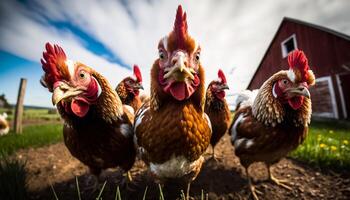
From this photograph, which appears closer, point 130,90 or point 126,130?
point 126,130

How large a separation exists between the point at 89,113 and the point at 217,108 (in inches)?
101

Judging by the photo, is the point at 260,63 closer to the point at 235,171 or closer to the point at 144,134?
the point at 235,171

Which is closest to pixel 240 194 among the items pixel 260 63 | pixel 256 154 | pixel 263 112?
pixel 256 154

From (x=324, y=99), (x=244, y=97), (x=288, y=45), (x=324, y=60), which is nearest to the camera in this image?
(x=244, y=97)

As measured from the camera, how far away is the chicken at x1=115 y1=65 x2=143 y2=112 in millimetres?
4184

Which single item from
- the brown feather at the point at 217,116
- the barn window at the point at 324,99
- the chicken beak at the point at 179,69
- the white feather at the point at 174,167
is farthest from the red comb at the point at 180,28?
the barn window at the point at 324,99

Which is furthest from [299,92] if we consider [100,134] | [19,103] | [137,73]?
[19,103]

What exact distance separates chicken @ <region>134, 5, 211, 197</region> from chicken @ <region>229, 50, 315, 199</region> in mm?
1072

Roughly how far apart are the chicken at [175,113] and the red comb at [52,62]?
0.98 m

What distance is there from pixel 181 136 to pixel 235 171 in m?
2.22

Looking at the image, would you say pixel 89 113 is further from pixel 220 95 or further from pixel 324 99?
pixel 324 99

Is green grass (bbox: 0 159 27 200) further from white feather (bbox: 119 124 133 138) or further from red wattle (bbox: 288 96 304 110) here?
red wattle (bbox: 288 96 304 110)

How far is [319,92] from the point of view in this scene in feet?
34.7

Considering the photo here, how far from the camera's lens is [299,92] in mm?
2184
